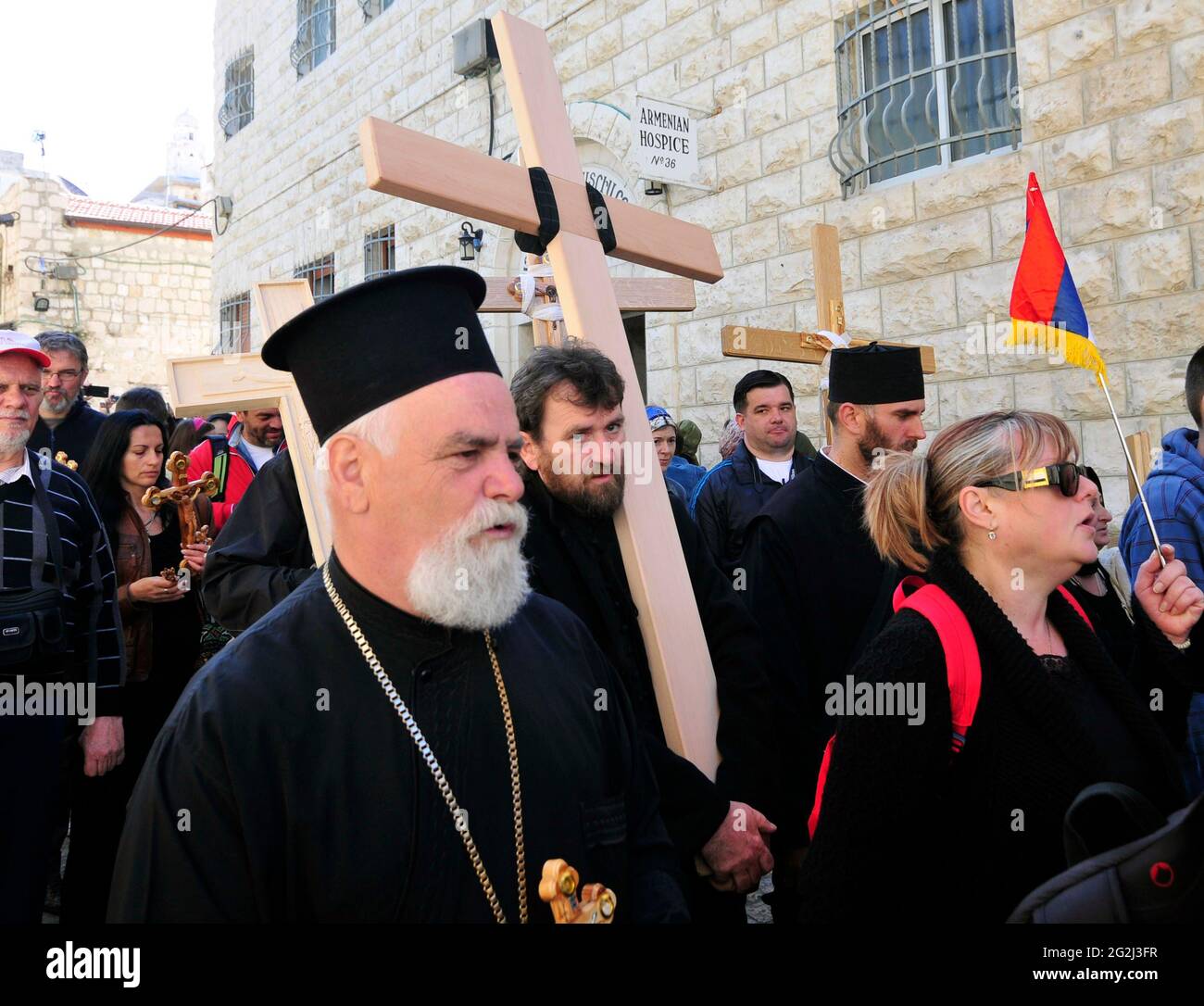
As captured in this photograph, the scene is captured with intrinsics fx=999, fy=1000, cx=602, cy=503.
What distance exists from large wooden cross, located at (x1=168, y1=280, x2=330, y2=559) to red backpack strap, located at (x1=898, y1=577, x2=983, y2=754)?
78.6 inches

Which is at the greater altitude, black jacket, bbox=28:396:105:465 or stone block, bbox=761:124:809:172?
stone block, bbox=761:124:809:172

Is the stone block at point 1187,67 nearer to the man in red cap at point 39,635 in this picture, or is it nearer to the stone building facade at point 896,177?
the stone building facade at point 896,177

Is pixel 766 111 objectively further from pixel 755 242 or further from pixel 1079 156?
pixel 1079 156

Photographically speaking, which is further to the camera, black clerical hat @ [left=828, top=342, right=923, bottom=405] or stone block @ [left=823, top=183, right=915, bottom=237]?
stone block @ [left=823, top=183, right=915, bottom=237]

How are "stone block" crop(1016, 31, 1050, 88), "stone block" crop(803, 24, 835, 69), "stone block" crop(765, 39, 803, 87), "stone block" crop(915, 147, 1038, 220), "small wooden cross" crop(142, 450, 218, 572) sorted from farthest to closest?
"stone block" crop(765, 39, 803, 87) < "stone block" crop(803, 24, 835, 69) < "stone block" crop(915, 147, 1038, 220) < "stone block" crop(1016, 31, 1050, 88) < "small wooden cross" crop(142, 450, 218, 572)

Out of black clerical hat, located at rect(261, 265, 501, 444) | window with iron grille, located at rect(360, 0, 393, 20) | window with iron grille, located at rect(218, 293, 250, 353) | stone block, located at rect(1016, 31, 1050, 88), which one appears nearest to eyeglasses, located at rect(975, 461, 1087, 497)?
black clerical hat, located at rect(261, 265, 501, 444)

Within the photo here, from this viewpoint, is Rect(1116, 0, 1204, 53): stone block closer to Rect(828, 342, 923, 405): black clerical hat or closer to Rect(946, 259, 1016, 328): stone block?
Rect(946, 259, 1016, 328): stone block

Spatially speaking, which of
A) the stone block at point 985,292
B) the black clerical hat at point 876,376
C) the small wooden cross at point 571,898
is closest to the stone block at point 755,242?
the stone block at point 985,292

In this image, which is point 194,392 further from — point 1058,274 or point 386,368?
point 1058,274

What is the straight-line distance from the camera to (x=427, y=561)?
1690 mm

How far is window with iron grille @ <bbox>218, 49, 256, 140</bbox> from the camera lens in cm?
1605

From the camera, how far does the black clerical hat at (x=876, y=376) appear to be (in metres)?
3.84

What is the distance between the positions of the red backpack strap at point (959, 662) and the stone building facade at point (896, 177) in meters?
2.94
